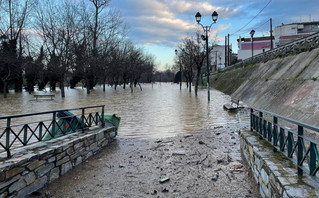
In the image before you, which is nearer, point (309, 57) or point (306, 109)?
point (306, 109)

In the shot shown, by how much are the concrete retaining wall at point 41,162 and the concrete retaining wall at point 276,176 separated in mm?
3712

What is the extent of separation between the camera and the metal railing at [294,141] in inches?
109

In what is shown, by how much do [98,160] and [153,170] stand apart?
159 centimetres

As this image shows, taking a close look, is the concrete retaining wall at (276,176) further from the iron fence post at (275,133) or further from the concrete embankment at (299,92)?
the concrete embankment at (299,92)

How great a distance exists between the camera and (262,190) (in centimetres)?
378

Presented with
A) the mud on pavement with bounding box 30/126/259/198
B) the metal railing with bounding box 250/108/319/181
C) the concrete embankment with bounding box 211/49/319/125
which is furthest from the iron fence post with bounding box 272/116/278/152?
the concrete embankment with bounding box 211/49/319/125

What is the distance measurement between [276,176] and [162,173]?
2448mm

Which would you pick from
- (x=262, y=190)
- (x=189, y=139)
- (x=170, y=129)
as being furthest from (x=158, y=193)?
(x=170, y=129)

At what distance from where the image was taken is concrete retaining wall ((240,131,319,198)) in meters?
2.69

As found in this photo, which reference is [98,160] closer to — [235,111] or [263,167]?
[263,167]

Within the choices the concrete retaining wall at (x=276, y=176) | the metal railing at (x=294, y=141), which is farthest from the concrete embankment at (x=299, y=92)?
the concrete retaining wall at (x=276, y=176)

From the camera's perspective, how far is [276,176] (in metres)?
3.08

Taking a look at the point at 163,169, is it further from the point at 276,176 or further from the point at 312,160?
the point at 312,160

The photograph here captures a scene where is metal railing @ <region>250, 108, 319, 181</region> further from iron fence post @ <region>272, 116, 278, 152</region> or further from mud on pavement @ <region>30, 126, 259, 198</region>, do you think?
mud on pavement @ <region>30, 126, 259, 198</region>
